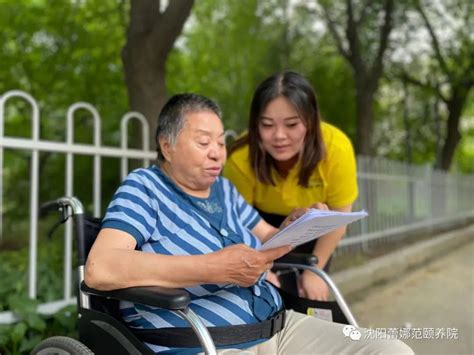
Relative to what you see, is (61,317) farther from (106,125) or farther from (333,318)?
(106,125)

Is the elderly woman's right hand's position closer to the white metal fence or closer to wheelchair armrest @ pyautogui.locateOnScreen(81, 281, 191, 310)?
wheelchair armrest @ pyautogui.locateOnScreen(81, 281, 191, 310)

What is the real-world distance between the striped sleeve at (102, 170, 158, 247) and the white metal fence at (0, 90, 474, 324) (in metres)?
1.19

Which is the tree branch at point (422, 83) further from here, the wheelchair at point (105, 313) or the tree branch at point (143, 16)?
the wheelchair at point (105, 313)

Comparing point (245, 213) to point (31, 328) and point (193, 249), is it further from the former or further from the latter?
point (31, 328)

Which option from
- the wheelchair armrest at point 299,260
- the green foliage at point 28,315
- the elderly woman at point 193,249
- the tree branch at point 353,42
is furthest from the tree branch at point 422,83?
the elderly woman at point 193,249

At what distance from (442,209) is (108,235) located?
12.1 metres

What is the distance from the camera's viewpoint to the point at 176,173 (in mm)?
2127

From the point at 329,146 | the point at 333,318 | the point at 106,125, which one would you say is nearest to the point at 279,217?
the point at 329,146

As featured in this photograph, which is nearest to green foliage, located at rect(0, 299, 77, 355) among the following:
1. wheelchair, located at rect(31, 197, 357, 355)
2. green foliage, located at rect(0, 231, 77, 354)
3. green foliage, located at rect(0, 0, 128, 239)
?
green foliage, located at rect(0, 231, 77, 354)

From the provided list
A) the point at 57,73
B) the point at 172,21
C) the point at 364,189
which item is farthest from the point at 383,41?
the point at 172,21

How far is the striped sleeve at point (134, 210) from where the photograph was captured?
182cm

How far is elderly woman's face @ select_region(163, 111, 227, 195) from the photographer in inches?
82.0

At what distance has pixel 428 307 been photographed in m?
4.90

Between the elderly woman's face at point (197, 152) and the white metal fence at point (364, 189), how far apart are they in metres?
1.20
